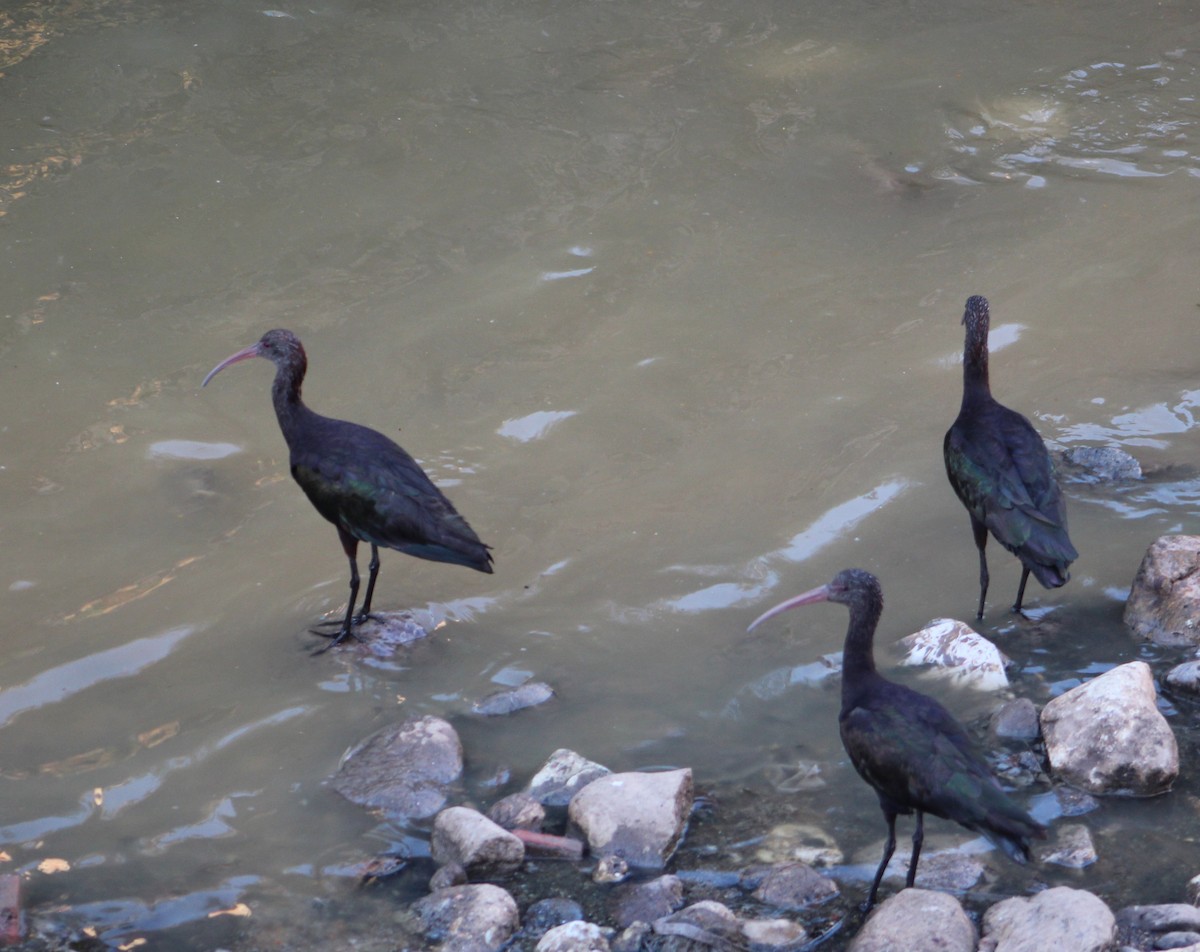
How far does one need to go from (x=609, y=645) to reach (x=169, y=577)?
6.53ft

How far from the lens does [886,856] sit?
13.2ft

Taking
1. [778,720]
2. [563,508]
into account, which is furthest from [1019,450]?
[563,508]

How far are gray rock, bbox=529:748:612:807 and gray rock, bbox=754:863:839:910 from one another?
0.75 meters

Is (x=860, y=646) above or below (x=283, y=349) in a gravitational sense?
below

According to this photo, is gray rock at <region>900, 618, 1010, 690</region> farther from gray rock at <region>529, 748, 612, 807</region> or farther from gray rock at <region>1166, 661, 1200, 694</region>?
gray rock at <region>529, 748, 612, 807</region>

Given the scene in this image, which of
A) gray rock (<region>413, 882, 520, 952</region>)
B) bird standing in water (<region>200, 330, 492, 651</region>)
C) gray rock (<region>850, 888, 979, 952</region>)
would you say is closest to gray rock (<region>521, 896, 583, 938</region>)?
gray rock (<region>413, 882, 520, 952</region>)

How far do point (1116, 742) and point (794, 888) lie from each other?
1238 millimetres

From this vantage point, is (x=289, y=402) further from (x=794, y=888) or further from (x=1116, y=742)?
(x=1116, y=742)

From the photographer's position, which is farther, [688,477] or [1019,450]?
[688,477]

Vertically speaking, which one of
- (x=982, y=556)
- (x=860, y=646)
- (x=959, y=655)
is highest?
(x=860, y=646)

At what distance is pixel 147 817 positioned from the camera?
14.8ft

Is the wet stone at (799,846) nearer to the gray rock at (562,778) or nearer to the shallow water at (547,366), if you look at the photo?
the shallow water at (547,366)

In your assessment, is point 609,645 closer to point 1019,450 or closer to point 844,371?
point 1019,450

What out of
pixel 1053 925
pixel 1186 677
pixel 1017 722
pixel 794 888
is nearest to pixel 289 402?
pixel 794 888
